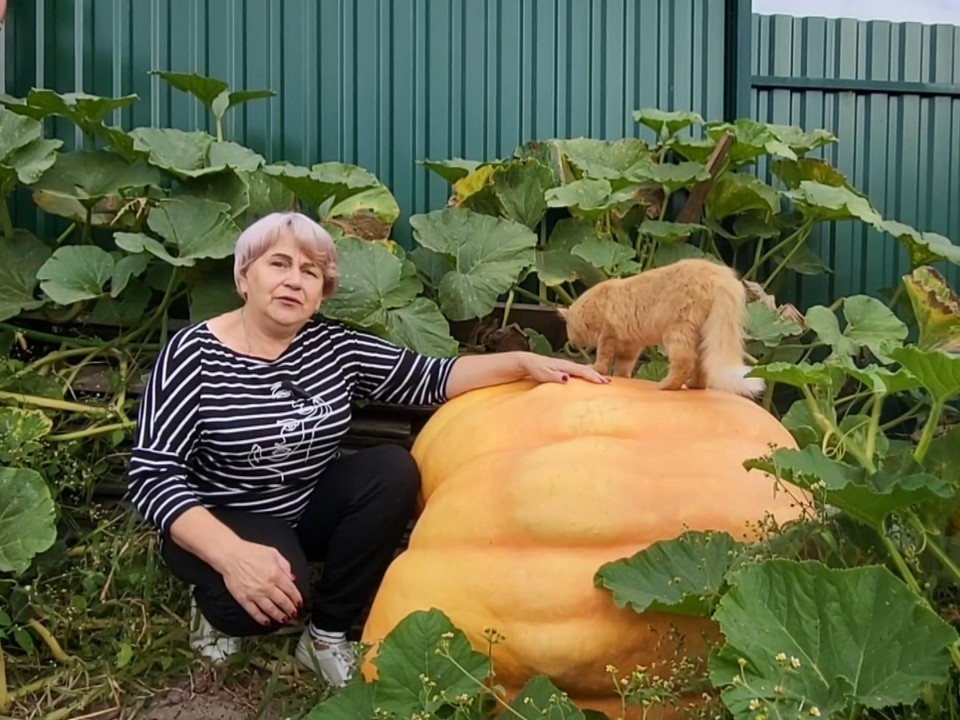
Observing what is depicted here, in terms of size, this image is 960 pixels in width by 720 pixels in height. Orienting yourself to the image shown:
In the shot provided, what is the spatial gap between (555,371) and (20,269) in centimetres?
154

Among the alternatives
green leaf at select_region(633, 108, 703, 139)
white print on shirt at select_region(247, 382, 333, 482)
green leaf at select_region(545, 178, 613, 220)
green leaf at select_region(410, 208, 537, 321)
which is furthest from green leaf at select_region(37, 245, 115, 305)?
green leaf at select_region(633, 108, 703, 139)

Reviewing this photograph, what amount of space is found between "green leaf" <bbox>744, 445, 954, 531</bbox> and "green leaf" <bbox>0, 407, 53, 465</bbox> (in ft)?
5.26

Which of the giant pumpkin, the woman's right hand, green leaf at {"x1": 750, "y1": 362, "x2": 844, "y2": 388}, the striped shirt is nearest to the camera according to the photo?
green leaf at {"x1": 750, "y1": 362, "x2": 844, "y2": 388}

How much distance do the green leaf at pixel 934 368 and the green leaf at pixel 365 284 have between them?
1.34 meters

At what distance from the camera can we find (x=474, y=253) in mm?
2539

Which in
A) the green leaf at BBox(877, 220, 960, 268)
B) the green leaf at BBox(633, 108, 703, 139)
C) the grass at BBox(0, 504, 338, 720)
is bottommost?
the grass at BBox(0, 504, 338, 720)

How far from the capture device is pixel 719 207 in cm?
297

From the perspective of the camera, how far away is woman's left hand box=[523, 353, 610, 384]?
185cm

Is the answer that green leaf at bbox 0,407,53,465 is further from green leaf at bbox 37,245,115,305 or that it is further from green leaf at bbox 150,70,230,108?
green leaf at bbox 150,70,230,108

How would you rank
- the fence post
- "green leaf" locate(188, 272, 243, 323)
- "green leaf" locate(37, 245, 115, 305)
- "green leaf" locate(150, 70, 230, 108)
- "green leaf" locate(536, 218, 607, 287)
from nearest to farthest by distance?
"green leaf" locate(37, 245, 115, 305) → "green leaf" locate(188, 272, 243, 323) → "green leaf" locate(150, 70, 230, 108) → "green leaf" locate(536, 218, 607, 287) → the fence post

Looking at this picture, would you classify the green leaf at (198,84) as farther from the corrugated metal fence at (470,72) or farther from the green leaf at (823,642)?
the green leaf at (823,642)

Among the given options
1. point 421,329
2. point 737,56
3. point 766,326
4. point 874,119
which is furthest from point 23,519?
point 874,119

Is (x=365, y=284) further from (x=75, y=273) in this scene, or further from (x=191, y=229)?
(x=75, y=273)

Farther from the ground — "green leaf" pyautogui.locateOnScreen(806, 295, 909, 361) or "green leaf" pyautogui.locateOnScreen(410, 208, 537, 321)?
"green leaf" pyautogui.locateOnScreen(410, 208, 537, 321)
